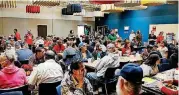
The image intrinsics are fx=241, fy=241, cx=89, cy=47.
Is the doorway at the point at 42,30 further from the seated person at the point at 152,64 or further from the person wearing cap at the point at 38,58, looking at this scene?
the seated person at the point at 152,64

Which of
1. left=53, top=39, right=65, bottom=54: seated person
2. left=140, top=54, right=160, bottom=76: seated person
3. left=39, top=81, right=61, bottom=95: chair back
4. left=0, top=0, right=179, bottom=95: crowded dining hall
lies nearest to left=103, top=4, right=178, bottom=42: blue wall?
left=0, top=0, right=179, bottom=95: crowded dining hall

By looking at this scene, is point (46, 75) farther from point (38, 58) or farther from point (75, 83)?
point (38, 58)

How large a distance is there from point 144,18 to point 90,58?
943 centimetres

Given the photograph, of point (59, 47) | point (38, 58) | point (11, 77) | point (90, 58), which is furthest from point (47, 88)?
point (59, 47)

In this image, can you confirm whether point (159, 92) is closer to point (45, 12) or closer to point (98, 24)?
point (45, 12)

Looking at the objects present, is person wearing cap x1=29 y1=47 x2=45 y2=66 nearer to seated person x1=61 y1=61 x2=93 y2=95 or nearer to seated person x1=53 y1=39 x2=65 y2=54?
seated person x1=61 y1=61 x2=93 y2=95

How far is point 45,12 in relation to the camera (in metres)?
17.4

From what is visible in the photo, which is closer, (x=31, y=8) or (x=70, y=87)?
(x=70, y=87)

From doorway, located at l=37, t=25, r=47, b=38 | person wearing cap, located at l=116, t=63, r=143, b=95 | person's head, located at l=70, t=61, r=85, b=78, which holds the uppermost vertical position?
doorway, located at l=37, t=25, r=47, b=38

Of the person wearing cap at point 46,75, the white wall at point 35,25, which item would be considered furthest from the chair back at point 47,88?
the white wall at point 35,25

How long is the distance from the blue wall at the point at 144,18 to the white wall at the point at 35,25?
2636 millimetres

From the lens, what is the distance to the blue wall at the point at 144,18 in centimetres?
1395

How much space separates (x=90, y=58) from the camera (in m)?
6.97

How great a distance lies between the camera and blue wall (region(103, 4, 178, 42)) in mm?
13945
